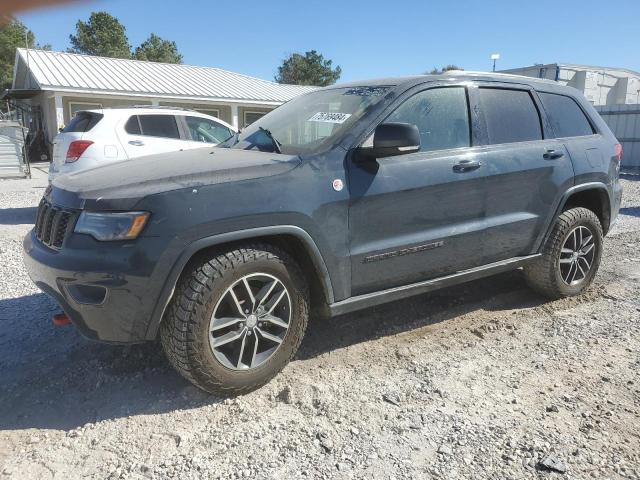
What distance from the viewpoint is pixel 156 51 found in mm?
59719

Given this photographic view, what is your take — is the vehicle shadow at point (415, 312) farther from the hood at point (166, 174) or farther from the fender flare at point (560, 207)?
the hood at point (166, 174)

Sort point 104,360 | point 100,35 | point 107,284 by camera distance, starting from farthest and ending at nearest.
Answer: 1. point 100,35
2. point 104,360
3. point 107,284

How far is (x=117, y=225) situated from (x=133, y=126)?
6.12 meters

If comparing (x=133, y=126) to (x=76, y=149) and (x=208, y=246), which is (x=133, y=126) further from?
(x=208, y=246)

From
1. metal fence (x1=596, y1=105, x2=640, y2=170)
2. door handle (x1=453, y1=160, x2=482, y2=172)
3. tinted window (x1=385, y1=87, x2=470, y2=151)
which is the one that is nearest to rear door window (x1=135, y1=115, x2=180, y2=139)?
tinted window (x1=385, y1=87, x2=470, y2=151)

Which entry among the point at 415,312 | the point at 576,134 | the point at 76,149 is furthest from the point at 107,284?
the point at 76,149

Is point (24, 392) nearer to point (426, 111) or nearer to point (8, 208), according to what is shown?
point (426, 111)

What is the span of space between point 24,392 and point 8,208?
26.1 feet

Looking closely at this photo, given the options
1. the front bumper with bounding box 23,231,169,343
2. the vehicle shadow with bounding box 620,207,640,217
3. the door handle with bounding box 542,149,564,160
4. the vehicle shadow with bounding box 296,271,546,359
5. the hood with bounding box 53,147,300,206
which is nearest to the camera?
the front bumper with bounding box 23,231,169,343

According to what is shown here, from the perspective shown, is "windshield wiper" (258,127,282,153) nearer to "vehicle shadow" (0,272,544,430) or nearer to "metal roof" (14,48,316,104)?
"vehicle shadow" (0,272,544,430)

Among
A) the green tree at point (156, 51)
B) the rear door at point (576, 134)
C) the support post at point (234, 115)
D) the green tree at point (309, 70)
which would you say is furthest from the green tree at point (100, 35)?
the rear door at point (576, 134)

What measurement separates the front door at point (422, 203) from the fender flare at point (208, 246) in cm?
30

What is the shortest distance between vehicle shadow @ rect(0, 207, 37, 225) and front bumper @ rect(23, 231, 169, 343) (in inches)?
248

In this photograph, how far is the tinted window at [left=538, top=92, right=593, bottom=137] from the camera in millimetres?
4320
